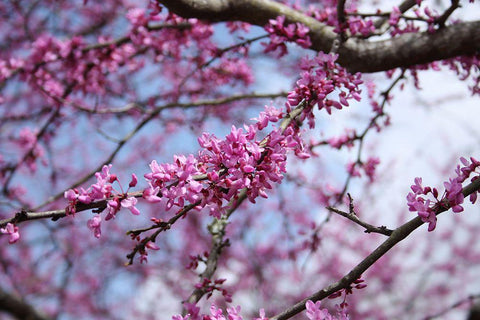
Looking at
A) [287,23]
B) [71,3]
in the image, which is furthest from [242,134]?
[71,3]

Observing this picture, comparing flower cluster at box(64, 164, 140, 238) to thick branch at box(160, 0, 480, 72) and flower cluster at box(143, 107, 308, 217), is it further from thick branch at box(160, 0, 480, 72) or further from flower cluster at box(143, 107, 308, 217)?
thick branch at box(160, 0, 480, 72)

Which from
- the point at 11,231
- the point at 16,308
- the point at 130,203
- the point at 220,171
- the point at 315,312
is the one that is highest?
the point at 16,308

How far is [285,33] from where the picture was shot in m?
2.88

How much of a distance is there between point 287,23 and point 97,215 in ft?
6.74

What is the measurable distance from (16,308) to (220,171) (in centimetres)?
398

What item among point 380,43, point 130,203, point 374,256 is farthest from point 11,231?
point 380,43

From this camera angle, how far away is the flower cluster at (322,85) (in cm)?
216

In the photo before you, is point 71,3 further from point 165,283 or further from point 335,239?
point 335,239

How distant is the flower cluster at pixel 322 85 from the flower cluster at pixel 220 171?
0.34 m

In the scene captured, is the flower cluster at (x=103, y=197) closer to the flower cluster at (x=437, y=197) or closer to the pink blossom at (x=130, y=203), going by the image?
the pink blossom at (x=130, y=203)

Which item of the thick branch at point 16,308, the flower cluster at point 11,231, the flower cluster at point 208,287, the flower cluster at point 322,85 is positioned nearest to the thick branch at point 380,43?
the flower cluster at point 322,85

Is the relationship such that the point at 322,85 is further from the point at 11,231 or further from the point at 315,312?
the point at 11,231

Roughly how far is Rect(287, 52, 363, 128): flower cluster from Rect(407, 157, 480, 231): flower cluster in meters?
0.64

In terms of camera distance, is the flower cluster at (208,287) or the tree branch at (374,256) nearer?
the tree branch at (374,256)
